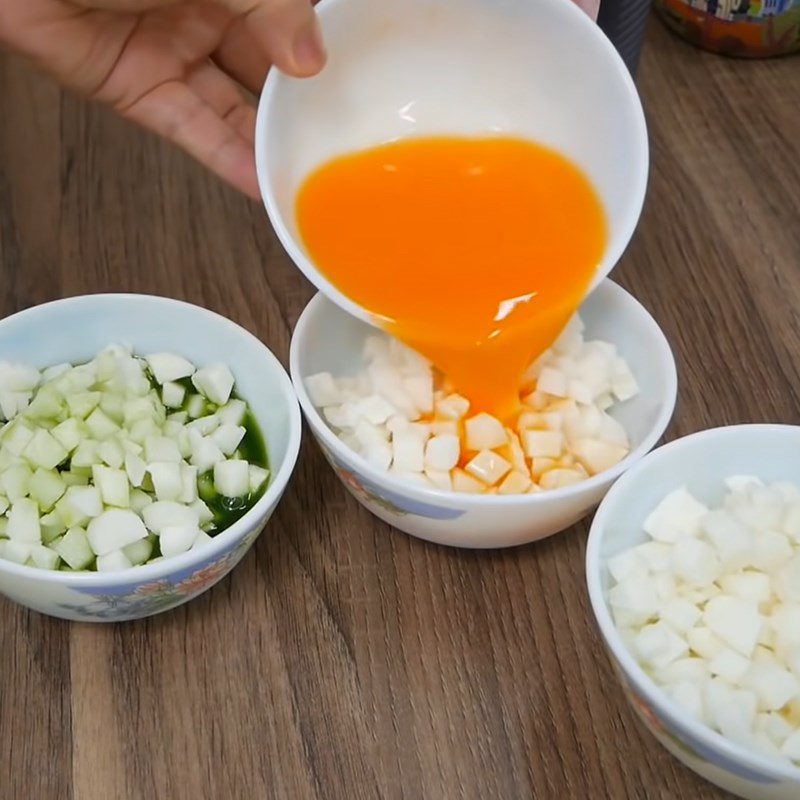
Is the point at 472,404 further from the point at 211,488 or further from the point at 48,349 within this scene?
the point at 48,349

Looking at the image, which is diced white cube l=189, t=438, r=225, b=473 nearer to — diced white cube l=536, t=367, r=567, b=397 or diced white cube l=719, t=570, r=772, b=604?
diced white cube l=536, t=367, r=567, b=397

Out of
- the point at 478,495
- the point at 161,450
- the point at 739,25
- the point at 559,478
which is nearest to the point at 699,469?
the point at 559,478

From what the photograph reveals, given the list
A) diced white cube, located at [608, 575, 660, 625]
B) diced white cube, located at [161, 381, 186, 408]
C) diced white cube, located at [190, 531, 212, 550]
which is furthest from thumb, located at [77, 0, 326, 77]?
diced white cube, located at [608, 575, 660, 625]

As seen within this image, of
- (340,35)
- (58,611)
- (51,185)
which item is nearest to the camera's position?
(58,611)

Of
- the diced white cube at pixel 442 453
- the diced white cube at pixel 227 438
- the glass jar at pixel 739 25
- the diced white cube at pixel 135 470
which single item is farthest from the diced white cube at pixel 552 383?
the glass jar at pixel 739 25

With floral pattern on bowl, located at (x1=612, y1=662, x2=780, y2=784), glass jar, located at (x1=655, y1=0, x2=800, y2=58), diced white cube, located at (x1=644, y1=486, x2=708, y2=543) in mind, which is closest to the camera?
floral pattern on bowl, located at (x1=612, y1=662, x2=780, y2=784)

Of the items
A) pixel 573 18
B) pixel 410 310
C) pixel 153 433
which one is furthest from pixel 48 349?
pixel 573 18

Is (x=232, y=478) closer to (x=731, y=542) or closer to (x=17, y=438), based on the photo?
(x=17, y=438)
